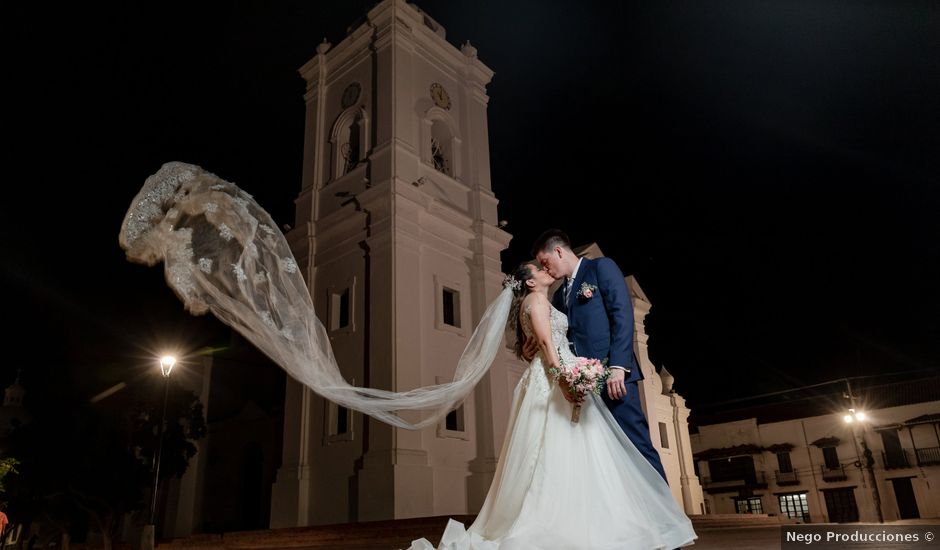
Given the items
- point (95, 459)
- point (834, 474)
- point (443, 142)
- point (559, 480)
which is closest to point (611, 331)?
point (559, 480)

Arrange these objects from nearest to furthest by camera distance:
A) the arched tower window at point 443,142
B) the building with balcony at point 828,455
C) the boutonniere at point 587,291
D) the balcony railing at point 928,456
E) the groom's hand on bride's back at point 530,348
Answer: the boutonniere at point 587,291 < the groom's hand on bride's back at point 530,348 < the arched tower window at point 443,142 < the balcony railing at point 928,456 < the building with balcony at point 828,455

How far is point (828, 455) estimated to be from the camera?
35656 mm

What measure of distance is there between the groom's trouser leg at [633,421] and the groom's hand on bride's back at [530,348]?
2.13 feet

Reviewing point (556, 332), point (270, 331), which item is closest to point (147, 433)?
point (270, 331)

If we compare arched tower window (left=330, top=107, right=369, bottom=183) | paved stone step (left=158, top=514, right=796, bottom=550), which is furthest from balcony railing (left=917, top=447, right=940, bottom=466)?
arched tower window (left=330, top=107, right=369, bottom=183)

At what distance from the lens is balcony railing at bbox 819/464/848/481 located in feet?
113

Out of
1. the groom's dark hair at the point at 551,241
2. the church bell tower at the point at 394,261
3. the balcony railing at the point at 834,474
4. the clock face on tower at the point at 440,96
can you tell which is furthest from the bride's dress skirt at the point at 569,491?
the balcony railing at the point at 834,474

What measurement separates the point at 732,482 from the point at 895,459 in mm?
8463

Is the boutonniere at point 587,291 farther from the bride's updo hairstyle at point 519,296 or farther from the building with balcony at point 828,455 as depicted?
the building with balcony at point 828,455

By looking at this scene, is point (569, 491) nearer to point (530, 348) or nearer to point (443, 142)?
point (530, 348)

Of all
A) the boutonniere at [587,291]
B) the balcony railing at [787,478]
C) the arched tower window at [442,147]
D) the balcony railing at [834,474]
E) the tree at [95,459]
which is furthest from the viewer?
the balcony railing at [787,478]

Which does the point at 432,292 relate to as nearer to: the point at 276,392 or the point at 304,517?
the point at 304,517

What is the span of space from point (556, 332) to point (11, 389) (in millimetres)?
55947

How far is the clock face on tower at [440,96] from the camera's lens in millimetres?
22047
